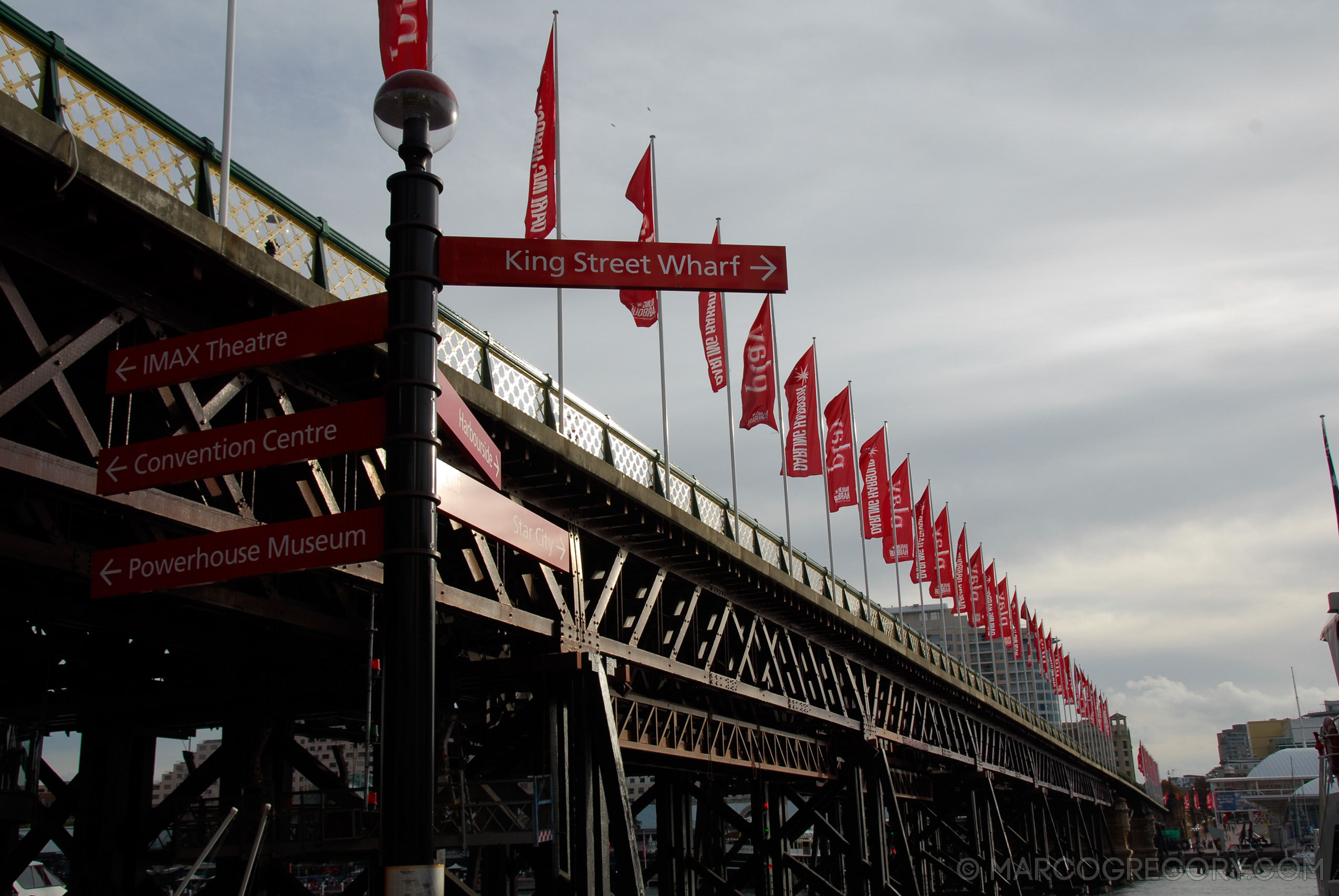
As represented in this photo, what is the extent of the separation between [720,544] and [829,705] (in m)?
11.7

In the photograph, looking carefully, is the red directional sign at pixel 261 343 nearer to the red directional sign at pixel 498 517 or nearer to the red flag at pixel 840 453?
the red directional sign at pixel 498 517

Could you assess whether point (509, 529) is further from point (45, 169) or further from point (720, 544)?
point (720, 544)

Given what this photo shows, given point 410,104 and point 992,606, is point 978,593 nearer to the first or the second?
point 992,606

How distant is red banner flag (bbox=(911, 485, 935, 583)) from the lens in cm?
4481

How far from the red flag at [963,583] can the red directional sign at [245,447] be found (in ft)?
146

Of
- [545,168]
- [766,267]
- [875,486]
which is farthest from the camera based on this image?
[875,486]

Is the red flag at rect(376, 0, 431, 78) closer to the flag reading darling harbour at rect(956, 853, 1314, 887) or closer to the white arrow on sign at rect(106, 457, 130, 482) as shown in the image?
the white arrow on sign at rect(106, 457, 130, 482)

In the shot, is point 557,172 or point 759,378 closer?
point 557,172

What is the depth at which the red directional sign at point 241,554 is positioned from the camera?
656cm

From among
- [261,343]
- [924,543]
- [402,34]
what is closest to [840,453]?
[924,543]

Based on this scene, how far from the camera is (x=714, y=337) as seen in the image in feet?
92.6

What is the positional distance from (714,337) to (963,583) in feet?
88.5

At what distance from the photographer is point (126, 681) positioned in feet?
59.5

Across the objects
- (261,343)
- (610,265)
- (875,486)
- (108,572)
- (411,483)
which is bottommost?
(108,572)
